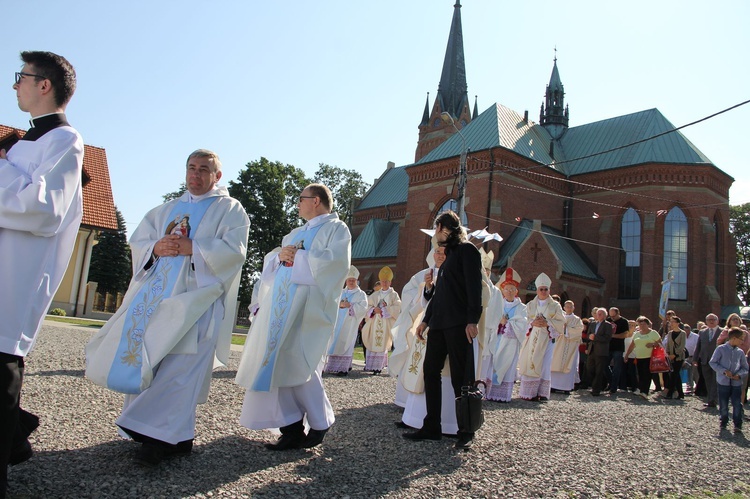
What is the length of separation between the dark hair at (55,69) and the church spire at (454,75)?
157 ft

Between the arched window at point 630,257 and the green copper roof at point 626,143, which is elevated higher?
the green copper roof at point 626,143

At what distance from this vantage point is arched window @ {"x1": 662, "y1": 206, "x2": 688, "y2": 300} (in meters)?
32.8

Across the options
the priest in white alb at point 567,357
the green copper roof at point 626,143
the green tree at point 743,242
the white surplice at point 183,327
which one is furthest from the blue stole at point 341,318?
the green tree at point 743,242

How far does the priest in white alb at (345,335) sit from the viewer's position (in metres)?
12.5

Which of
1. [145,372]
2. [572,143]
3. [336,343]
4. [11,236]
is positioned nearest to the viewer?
[11,236]

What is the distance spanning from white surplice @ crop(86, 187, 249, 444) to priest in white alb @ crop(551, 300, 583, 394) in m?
10.8

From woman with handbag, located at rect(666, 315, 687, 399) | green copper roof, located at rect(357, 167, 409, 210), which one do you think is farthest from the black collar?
green copper roof, located at rect(357, 167, 409, 210)

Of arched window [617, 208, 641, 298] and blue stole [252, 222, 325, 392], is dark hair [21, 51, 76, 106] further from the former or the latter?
arched window [617, 208, 641, 298]

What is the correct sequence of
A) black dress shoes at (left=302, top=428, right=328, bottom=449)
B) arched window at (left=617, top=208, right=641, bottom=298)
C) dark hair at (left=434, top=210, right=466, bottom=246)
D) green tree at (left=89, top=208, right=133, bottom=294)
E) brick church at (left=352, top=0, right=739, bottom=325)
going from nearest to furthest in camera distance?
black dress shoes at (left=302, top=428, right=328, bottom=449), dark hair at (left=434, top=210, right=466, bottom=246), brick church at (left=352, top=0, right=739, bottom=325), arched window at (left=617, top=208, right=641, bottom=298), green tree at (left=89, top=208, right=133, bottom=294)

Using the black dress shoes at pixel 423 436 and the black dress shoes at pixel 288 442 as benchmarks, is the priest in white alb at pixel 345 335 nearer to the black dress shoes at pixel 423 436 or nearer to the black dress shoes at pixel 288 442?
the black dress shoes at pixel 423 436

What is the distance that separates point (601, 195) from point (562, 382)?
79.1 feet

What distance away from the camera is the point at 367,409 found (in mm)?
7617

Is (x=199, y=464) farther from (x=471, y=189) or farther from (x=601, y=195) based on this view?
(x=601, y=195)

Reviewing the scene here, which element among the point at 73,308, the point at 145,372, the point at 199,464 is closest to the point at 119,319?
the point at 145,372
